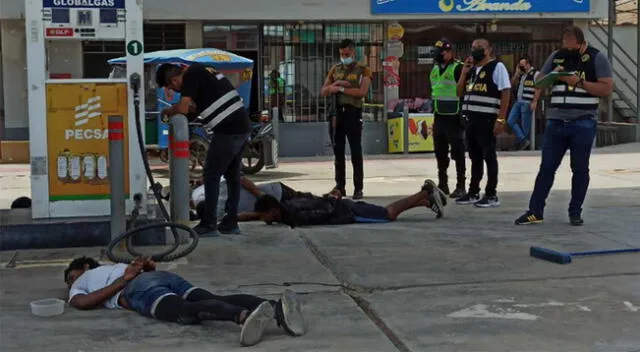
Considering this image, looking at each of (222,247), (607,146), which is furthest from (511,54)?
(222,247)

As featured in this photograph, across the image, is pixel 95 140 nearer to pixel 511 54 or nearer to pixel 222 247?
pixel 222 247

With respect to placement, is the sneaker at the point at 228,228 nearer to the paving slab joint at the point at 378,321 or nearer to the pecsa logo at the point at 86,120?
the pecsa logo at the point at 86,120

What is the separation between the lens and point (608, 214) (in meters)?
8.62

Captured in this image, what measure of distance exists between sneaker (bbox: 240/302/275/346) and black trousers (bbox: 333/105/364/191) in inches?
232

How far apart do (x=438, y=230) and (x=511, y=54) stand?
12.9 metres

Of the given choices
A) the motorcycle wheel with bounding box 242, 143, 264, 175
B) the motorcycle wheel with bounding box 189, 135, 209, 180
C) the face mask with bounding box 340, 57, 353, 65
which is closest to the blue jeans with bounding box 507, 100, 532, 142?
the motorcycle wheel with bounding box 242, 143, 264, 175

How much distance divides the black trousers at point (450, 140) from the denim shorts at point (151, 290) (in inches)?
230

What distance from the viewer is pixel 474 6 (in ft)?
60.7

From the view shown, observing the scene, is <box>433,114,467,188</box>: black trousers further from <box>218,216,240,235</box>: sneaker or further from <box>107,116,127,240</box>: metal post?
<box>107,116,127,240</box>: metal post

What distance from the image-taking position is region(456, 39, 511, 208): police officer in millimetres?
9172

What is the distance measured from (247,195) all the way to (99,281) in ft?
10.2

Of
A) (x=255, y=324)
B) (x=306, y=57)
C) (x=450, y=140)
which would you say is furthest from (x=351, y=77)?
(x=306, y=57)

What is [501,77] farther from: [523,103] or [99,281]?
[523,103]

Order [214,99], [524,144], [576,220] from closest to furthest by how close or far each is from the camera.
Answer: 1. [214,99]
2. [576,220]
3. [524,144]
